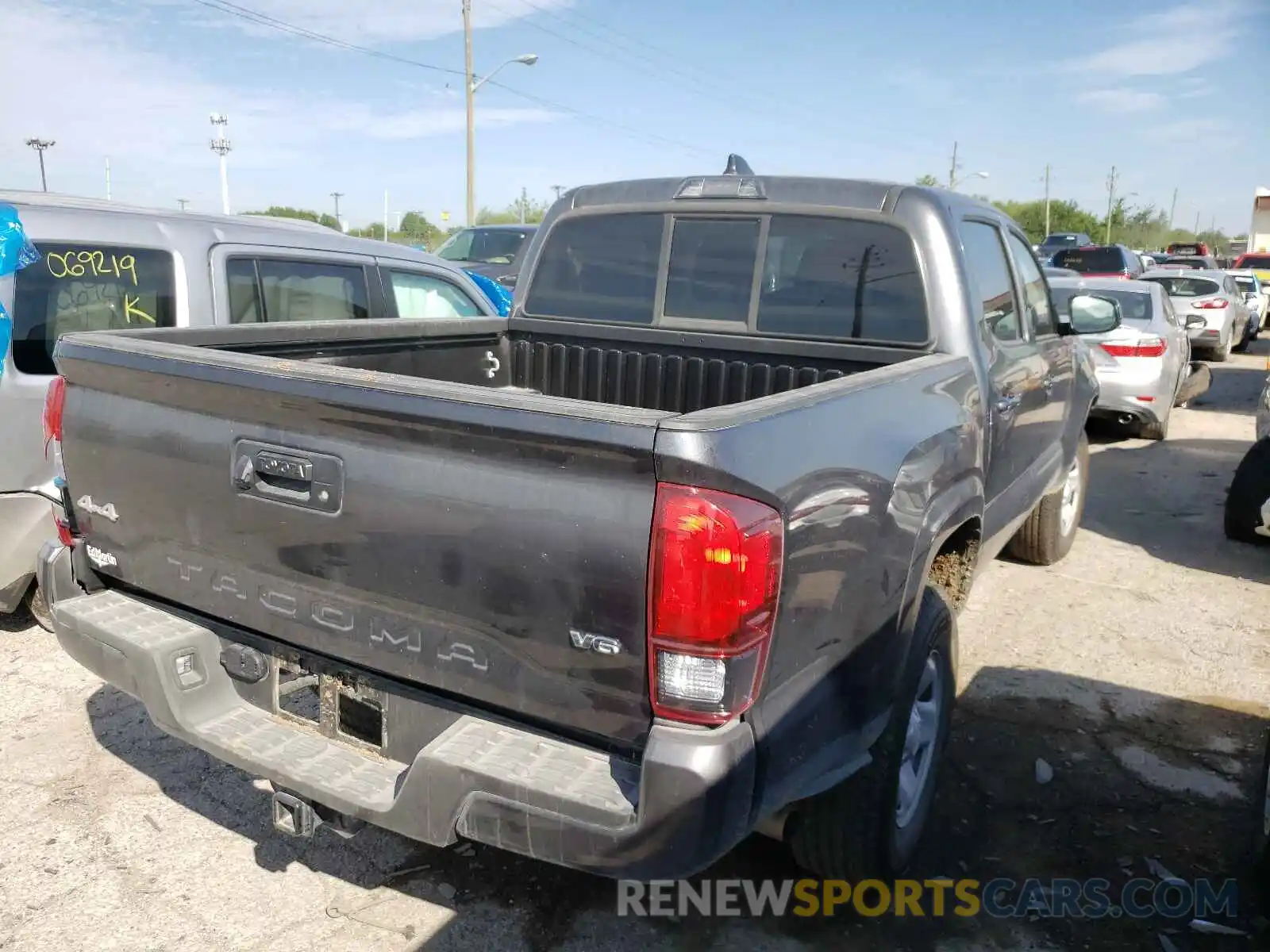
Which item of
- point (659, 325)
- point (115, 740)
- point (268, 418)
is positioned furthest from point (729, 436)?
point (115, 740)

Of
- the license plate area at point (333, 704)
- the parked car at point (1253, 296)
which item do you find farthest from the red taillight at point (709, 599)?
the parked car at point (1253, 296)

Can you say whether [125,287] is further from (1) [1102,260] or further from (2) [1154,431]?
(1) [1102,260]

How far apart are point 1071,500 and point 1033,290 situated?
1.96 meters

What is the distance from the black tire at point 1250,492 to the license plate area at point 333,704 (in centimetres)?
602

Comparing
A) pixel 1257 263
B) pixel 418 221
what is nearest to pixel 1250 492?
pixel 1257 263

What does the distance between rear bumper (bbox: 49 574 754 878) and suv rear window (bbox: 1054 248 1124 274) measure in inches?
755

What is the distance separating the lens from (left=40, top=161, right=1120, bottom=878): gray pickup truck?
1959 millimetres

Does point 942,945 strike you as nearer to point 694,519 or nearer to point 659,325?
point 694,519

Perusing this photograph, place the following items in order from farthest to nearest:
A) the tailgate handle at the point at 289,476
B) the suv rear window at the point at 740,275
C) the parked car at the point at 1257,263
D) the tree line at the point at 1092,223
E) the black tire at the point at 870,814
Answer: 1. the tree line at the point at 1092,223
2. the parked car at the point at 1257,263
3. the suv rear window at the point at 740,275
4. the black tire at the point at 870,814
5. the tailgate handle at the point at 289,476

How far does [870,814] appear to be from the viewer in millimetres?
2705

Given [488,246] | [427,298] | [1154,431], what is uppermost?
[488,246]

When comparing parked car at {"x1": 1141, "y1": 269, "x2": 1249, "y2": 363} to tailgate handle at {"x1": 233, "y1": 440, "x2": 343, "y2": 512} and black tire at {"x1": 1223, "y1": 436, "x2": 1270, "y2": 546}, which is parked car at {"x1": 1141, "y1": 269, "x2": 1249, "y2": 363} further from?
tailgate handle at {"x1": 233, "y1": 440, "x2": 343, "y2": 512}

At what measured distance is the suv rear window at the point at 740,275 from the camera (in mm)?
3654

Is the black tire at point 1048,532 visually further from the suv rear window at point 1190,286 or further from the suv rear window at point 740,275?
the suv rear window at point 1190,286
